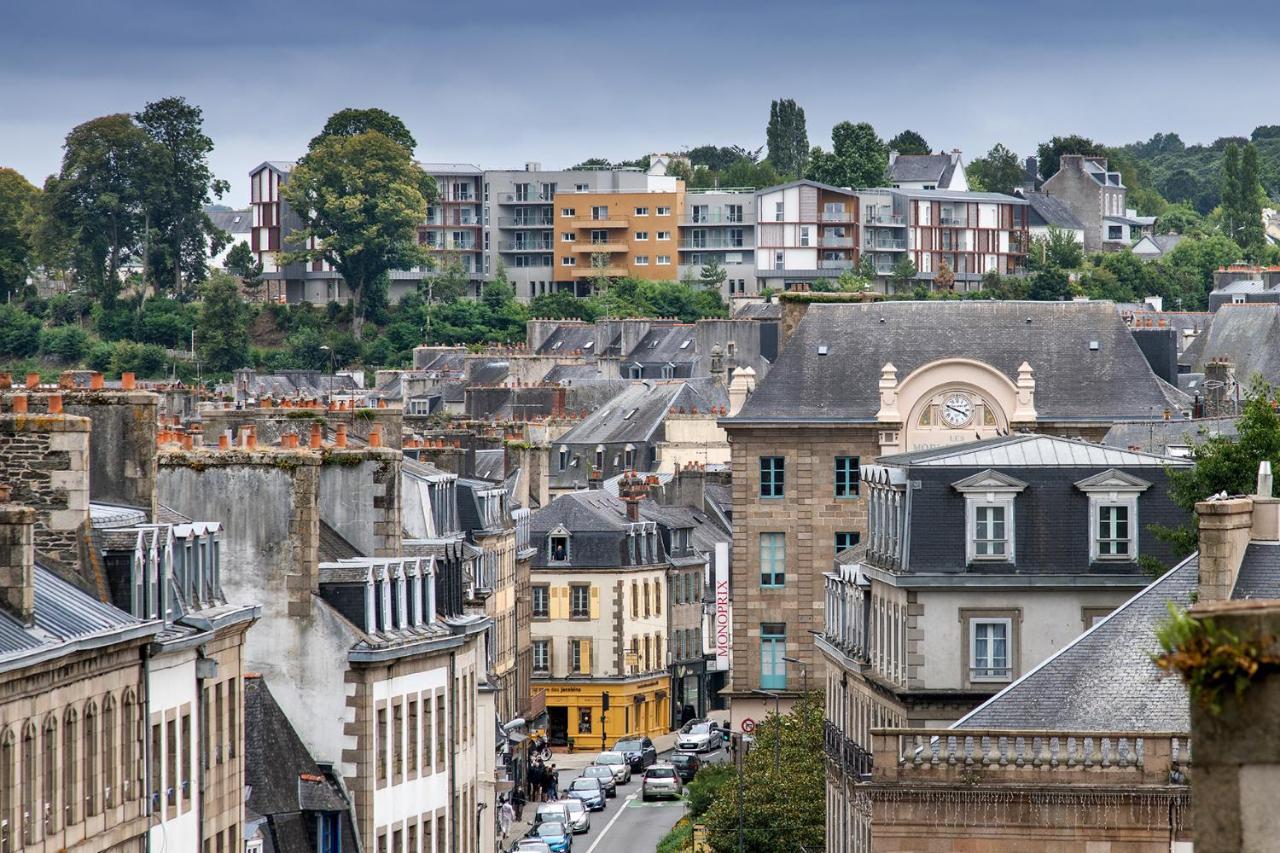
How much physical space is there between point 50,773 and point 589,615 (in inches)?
3611

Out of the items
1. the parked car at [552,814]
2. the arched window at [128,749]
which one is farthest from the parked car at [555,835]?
the arched window at [128,749]

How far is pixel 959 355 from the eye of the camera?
9019cm

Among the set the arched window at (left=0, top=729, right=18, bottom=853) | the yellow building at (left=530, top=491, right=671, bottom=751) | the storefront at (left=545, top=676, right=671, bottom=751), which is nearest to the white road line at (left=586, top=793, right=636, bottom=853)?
the storefront at (left=545, top=676, right=671, bottom=751)

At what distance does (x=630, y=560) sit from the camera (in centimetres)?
12344

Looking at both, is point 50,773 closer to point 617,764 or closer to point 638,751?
point 617,764

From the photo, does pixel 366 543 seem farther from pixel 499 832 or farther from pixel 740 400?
pixel 740 400

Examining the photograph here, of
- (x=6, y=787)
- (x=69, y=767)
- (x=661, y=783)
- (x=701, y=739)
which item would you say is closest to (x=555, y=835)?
(x=661, y=783)

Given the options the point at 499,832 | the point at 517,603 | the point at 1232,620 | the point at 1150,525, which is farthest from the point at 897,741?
the point at 517,603

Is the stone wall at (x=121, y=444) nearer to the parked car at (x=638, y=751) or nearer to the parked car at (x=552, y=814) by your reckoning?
the parked car at (x=552, y=814)

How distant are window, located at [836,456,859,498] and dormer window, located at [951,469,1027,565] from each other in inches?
1453

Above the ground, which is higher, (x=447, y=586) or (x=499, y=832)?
(x=447, y=586)

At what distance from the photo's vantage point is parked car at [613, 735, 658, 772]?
367 ft

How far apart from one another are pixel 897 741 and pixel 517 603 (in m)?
76.6

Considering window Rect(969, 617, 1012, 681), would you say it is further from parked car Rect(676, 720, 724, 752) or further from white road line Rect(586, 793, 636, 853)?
parked car Rect(676, 720, 724, 752)
